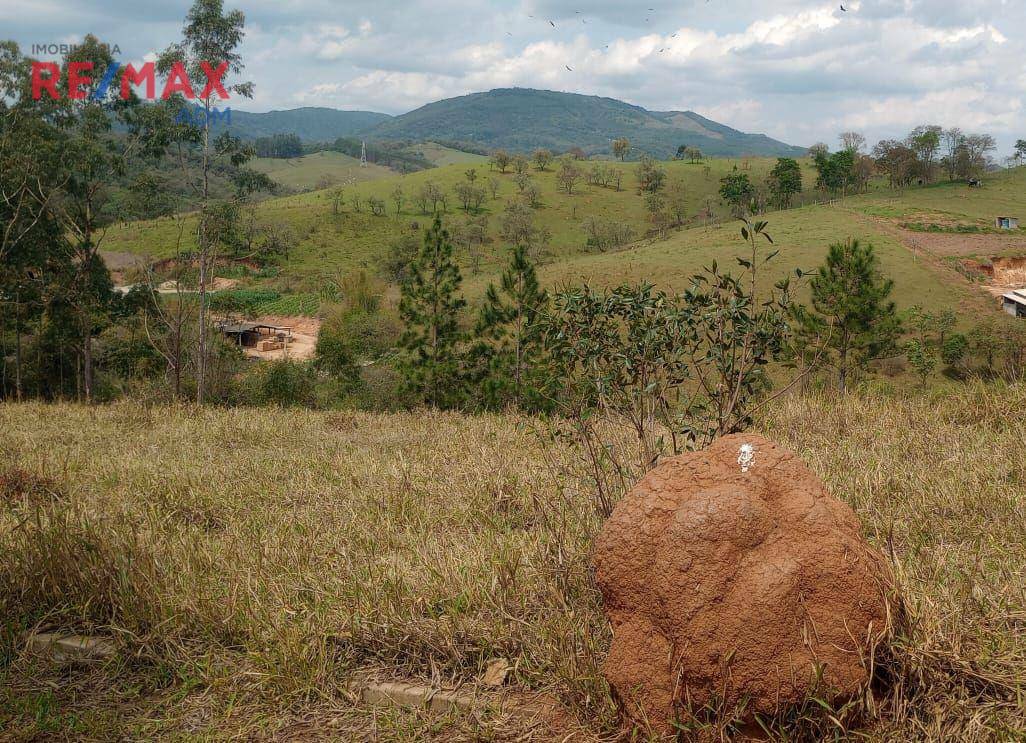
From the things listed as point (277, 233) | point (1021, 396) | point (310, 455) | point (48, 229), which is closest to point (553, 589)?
point (310, 455)

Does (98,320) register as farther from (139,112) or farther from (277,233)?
(277,233)

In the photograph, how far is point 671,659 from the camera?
254 cm

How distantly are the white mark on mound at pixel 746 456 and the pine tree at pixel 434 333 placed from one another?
23.7 meters

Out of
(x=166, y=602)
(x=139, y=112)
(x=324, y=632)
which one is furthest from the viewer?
(x=139, y=112)

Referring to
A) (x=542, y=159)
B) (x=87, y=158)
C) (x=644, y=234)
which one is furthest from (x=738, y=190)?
(x=87, y=158)

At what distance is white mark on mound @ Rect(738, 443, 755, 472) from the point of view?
2820mm

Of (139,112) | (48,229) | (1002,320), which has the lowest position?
(1002,320)

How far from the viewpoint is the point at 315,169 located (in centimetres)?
15812

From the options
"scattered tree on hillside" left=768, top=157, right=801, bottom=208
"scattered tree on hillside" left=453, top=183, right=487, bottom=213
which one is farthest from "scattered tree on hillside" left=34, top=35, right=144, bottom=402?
"scattered tree on hillside" left=768, top=157, right=801, bottom=208

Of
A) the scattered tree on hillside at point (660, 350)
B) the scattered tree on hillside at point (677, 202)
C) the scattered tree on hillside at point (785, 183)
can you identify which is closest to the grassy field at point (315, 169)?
the scattered tree on hillside at point (677, 202)

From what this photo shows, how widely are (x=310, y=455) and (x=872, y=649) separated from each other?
564 centimetres

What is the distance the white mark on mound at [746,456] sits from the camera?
282 centimetres

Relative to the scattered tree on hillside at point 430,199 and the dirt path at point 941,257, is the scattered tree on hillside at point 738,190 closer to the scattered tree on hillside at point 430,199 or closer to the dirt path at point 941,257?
the dirt path at point 941,257

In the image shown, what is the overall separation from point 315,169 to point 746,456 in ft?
546
